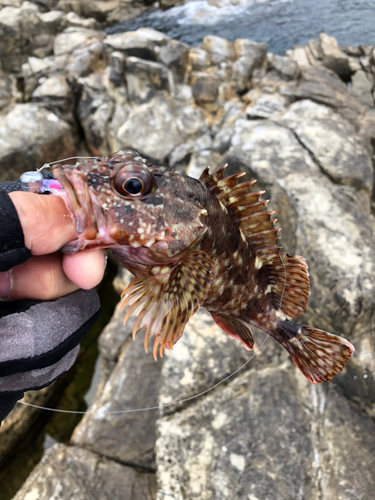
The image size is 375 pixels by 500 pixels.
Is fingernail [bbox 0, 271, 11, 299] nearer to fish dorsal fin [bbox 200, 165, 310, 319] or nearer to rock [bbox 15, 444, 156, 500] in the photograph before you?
fish dorsal fin [bbox 200, 165, 310, 319]

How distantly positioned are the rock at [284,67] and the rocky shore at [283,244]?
0.11 feet

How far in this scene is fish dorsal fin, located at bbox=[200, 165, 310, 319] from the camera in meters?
1.78

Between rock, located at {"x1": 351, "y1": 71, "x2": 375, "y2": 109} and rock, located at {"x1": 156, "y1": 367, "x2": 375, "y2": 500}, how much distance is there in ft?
13.9

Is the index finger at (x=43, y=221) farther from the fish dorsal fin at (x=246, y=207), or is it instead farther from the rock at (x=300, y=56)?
the rock at (x=300, y=56)

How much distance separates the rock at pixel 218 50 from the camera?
228 inches

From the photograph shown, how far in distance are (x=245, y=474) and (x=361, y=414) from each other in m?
1.12

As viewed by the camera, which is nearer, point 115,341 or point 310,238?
point 310,238

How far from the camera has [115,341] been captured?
13.4ft

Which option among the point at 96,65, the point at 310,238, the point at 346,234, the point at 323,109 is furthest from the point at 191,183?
the point at 96,65

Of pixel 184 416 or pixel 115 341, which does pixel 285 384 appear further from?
pixel 115 341

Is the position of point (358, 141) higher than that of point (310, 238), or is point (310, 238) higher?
point (358, 141)

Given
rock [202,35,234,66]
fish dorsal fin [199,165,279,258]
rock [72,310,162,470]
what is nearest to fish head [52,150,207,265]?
fish dorsal fin [199,165,279,258]

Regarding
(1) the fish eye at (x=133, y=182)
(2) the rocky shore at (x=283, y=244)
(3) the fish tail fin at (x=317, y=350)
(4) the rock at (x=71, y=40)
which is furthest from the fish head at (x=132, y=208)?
(4) the rock at (x=71, y=40)

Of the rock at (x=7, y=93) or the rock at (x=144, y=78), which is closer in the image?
the rock at (x=144, y=78)
